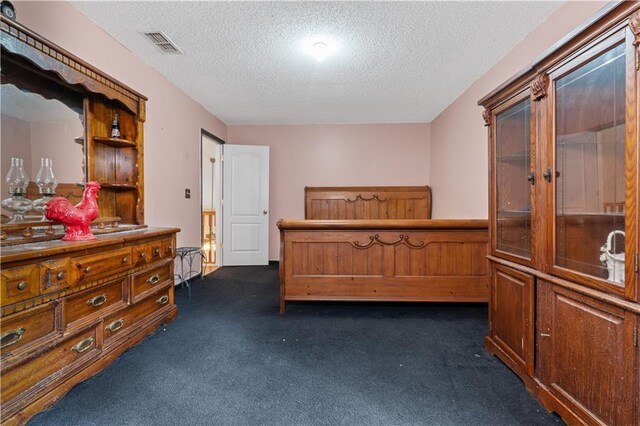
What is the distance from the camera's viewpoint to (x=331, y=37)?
8.13ft

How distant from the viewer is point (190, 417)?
4.69 ft

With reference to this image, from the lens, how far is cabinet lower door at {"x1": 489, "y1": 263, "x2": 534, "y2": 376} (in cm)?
159

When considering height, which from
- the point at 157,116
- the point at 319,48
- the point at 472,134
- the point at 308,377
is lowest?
the point at 308,377

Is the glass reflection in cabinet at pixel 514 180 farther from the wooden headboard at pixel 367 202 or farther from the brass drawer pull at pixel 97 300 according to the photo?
the wooden headboard at pixel 367 202

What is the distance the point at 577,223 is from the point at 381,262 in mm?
1577

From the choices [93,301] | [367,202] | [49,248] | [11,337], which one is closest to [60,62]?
[49,248]

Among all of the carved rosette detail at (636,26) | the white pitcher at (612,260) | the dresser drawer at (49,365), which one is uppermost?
the carved rosette detail at (636,26)

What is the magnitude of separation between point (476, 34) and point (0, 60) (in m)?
3.24

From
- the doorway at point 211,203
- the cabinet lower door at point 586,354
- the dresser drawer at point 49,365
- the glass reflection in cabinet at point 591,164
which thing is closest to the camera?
the cabinet lower door at point 586,354

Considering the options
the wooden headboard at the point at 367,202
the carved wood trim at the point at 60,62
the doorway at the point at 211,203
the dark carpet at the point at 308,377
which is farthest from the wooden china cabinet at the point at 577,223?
the doorway at the point at 211,203

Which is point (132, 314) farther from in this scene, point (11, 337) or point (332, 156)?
point (332, 156)

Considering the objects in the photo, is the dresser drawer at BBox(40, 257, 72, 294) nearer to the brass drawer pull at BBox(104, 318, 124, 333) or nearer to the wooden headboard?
the brass drawer pull at BBox(104, 318, 124, 333)

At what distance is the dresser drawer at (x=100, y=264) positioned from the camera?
5.33 feet

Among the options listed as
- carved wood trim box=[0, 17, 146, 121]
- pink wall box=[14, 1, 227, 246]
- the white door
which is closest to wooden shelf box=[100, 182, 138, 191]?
pink wall box=[14, 1, 227, 246]
